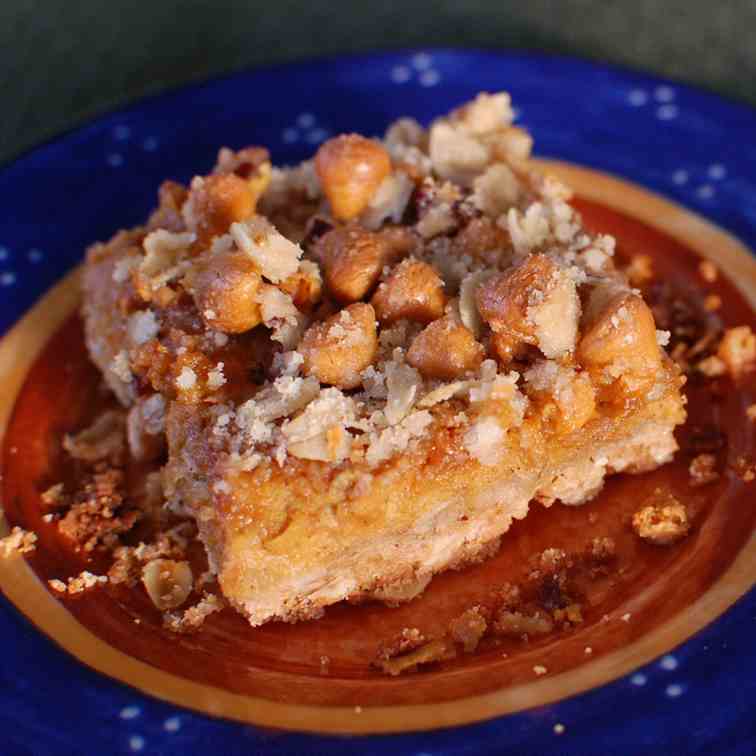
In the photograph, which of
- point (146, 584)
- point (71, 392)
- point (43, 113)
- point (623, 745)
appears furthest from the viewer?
point (43, 113)

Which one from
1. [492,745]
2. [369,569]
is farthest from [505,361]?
[492,745]

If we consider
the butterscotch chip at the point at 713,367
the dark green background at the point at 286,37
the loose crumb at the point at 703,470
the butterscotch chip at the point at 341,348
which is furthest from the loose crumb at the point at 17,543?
the dark green background at the point at 286,37

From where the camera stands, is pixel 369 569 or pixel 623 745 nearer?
pixel 623 745

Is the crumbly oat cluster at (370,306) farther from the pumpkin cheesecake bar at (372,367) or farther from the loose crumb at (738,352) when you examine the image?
the loose crumb at (738,352)

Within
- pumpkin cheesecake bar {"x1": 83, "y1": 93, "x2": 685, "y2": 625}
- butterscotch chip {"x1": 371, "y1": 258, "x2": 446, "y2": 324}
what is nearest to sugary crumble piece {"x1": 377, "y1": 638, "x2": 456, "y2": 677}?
pumpkin cheesecake bar {"x1": 83, "y1": 93, "x2": 685, "y2": 625}

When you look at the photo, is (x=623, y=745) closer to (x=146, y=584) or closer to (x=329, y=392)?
(x=329, y=392)
